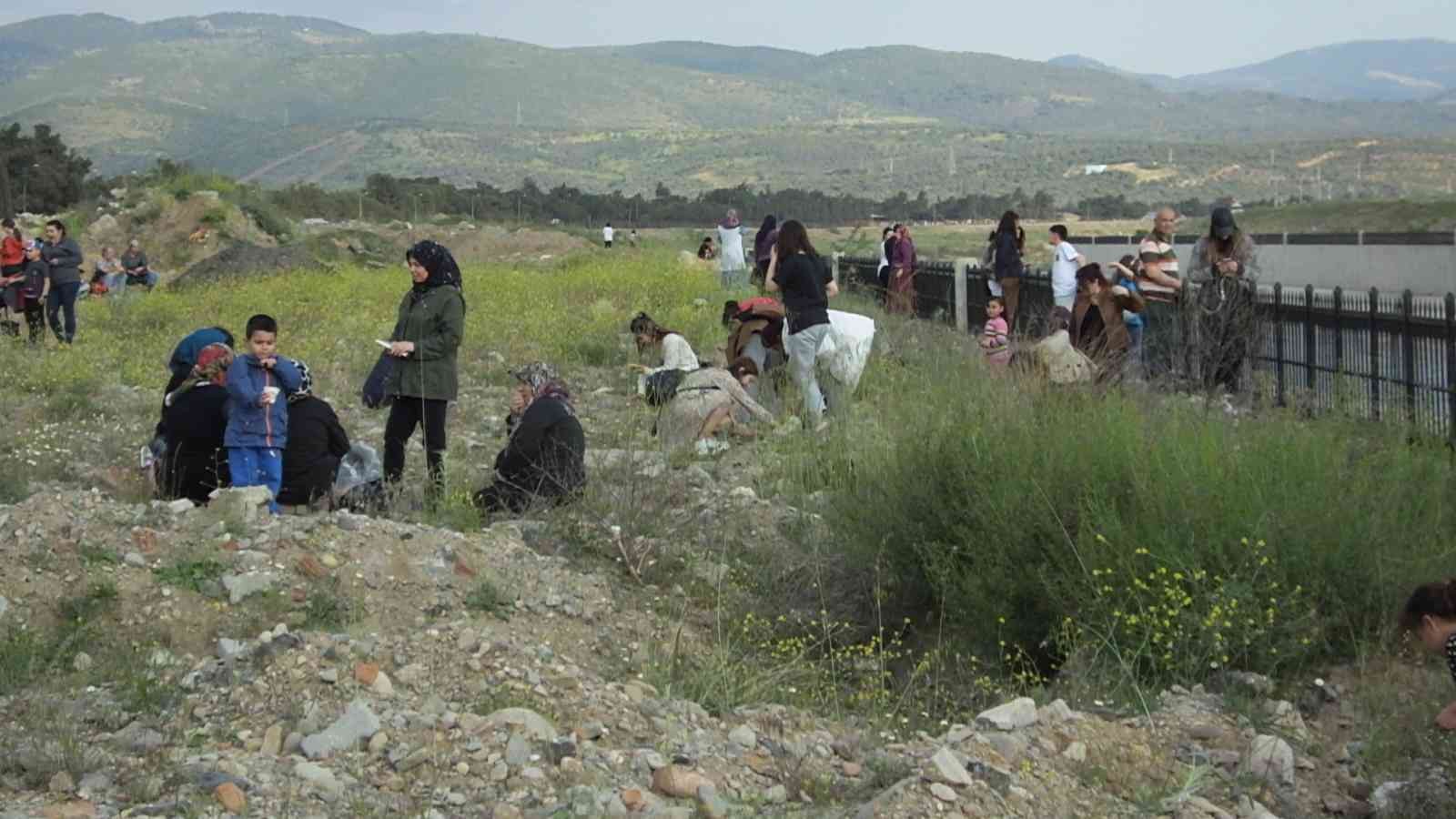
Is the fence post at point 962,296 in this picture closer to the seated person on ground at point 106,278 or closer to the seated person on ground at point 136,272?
the seated person on ground at point 106,278

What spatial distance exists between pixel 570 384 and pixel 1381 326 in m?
7.60

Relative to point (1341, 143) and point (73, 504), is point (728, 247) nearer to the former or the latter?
point (73, 504)

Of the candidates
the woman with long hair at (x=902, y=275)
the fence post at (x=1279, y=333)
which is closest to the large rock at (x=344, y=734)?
the fence post at (x=1279, y=333)

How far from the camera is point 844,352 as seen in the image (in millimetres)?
12742

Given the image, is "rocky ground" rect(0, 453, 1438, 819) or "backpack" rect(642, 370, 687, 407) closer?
"rocky ground" rect(0, 453, 1438, 819)

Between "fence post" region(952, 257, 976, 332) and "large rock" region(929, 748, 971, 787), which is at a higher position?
"fence post" region(952, 257, 976, 332)

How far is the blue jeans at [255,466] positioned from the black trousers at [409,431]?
71 cm

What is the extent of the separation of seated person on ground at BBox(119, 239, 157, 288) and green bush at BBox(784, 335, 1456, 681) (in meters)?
22.5

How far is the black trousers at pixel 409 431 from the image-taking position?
10.0 metres

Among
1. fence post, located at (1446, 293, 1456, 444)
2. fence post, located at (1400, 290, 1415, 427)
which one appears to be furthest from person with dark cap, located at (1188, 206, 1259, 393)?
fence post, located at (1446, 293, 1456, 444)

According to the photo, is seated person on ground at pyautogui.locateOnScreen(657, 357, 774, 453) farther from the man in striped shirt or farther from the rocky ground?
the rocky ground

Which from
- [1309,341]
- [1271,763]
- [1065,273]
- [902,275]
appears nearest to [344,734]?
[1271,763]

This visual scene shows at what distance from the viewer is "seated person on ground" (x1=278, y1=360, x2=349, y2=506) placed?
9680mm

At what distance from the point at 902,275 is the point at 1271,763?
16599 mm
